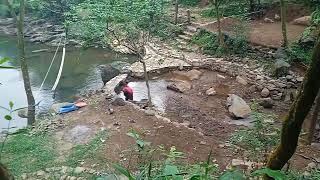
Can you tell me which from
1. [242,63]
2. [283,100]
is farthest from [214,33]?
[283,100]

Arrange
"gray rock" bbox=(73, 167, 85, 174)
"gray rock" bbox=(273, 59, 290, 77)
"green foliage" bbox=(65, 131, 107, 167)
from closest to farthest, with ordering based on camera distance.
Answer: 1. "gray rock" bbox=(73, 167, 85, 174)
2. "green foliage" bbox=(65, 131, 107, 167)
3. "gray rock" bbox=(273, 59, 290, 77)

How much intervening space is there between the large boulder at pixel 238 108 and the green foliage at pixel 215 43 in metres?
3.62

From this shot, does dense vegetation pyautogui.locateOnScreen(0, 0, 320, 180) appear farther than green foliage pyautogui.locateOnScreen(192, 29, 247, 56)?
No

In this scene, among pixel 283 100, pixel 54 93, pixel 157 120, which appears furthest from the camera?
pixel 54 93

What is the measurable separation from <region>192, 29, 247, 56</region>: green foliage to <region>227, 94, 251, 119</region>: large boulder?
3.62 metres

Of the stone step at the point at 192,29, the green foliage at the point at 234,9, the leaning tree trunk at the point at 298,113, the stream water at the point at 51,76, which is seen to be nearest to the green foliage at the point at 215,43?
the stone step at the point at 192,29

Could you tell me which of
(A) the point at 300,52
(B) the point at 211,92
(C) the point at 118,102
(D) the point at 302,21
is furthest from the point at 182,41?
(C) the point at 118,102

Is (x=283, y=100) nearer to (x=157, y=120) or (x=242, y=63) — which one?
(x=242, y=63)

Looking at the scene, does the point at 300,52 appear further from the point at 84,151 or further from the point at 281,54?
the point at 84,151

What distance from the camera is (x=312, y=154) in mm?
5812

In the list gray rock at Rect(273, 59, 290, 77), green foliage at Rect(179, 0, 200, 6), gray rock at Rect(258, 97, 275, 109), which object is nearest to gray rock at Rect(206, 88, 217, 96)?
gray rock at Rect(258, 97, 275, 109)

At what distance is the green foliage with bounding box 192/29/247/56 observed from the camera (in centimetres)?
1177

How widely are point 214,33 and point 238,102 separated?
17.8 feet

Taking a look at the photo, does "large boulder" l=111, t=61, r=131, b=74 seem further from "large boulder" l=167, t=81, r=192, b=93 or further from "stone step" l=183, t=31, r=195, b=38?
"stone step" l=183, t=31, r=195, b=38
